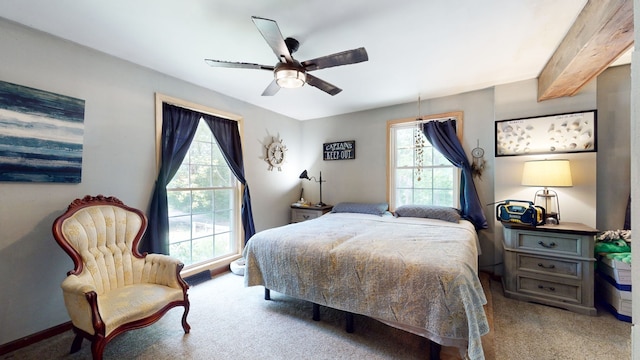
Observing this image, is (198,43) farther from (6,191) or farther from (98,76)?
(6,191)

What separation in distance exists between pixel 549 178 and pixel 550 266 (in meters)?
0.90

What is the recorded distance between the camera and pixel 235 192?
→ 3.84 metres

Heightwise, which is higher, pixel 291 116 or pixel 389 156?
pixel 291 116

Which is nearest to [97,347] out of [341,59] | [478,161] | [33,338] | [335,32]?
[33,338]

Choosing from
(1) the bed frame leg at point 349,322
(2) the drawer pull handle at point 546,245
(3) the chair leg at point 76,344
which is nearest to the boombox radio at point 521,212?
(2) the drawer pull handle at point 546,245

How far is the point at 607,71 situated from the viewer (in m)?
2.76

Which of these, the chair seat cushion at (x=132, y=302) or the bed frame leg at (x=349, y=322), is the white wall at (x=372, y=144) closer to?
the bed frame leg at (x=349, y=322)

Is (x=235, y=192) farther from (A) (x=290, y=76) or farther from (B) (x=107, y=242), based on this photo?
(A) (x=290, y=76)

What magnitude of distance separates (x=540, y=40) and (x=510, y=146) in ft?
4.17

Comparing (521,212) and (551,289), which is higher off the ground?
(521,212)

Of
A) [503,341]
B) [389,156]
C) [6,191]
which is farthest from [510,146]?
[6,191]

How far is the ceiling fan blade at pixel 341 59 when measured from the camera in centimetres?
183

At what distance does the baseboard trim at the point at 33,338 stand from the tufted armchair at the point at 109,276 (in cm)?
43

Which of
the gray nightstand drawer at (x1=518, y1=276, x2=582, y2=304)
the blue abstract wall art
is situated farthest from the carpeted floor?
the blue abstract wall art
